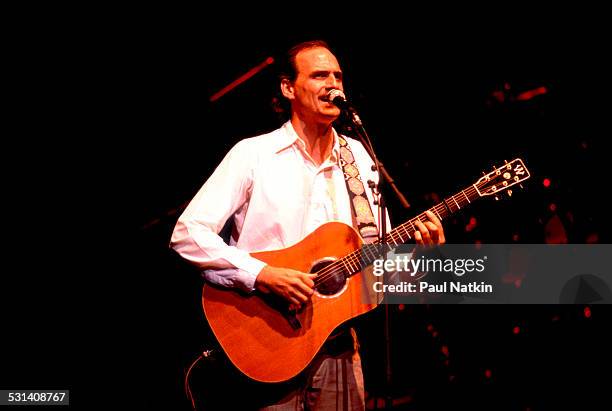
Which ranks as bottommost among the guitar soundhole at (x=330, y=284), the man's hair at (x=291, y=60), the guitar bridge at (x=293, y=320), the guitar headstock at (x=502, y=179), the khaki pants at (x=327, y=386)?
the khaki pants at (x=327, y=386)

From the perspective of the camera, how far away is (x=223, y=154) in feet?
13.4

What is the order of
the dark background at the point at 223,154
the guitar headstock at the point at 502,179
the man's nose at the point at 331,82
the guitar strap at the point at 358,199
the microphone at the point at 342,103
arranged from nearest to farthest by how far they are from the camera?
the microphone at the point at 342,103, the guitar headstock at the point at 502,179, the guitar strap at the point at 358,199, the man's nose at the point at 331,82, the dark background at the point at 223,154

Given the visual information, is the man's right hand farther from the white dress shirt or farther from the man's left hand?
the man's left hand

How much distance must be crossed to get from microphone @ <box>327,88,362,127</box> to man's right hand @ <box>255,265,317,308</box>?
74cm

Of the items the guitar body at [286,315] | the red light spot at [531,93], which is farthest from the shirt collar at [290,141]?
the red light spot at [531,93]

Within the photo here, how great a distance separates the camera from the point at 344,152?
126 inches

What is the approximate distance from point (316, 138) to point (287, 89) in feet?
1.11

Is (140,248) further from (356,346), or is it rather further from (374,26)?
(374,26)

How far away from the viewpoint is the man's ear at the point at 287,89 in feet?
10.5

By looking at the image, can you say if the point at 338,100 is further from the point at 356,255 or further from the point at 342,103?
the point at 356,255

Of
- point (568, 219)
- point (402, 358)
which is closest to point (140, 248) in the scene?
point (402, 358)

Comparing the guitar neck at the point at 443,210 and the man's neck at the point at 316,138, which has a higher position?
the man's neck at the point at 316,138

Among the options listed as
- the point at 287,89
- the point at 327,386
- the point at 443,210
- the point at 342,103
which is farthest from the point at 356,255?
the point at 287,89

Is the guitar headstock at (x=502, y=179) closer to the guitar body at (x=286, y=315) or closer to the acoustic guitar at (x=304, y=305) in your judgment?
the acoustic guitar at (x=304, y=305)
